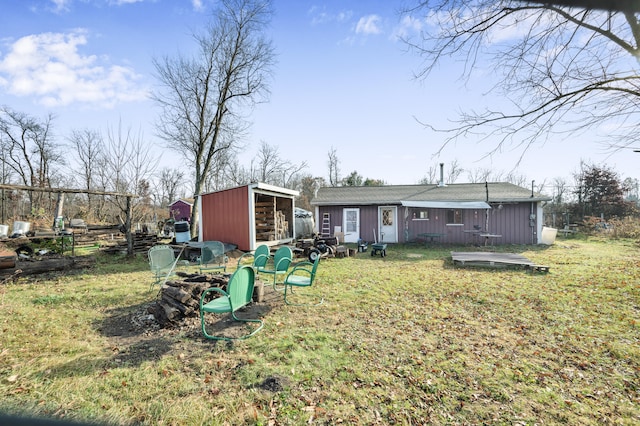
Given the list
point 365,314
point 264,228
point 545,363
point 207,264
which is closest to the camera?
point 545,363

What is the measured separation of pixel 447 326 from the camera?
190 inches

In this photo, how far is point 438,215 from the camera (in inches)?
631

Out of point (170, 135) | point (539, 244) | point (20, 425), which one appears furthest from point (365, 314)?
point (170, 135)

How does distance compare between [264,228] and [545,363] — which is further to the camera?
[264,228]

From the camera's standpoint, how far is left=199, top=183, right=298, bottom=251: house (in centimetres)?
1102

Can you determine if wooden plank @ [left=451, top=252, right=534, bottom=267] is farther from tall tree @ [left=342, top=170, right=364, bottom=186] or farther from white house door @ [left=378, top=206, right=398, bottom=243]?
Answer: tall tree @ [left=342, top=170, right=364, bottom=186]

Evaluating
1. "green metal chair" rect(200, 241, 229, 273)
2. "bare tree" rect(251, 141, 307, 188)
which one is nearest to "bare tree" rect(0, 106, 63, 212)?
"bare tree" rect(251, 141, 307, 188)

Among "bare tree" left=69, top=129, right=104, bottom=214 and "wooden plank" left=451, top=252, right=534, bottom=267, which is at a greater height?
"bare tree" left=69, top=129, right=104, bottom=214

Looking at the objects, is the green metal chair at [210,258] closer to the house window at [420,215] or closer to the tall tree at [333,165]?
the house window at [420,215]

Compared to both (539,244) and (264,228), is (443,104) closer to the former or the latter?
(264,228)

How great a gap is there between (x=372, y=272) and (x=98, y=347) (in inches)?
266

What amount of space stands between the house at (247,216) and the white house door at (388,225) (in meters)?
5.13

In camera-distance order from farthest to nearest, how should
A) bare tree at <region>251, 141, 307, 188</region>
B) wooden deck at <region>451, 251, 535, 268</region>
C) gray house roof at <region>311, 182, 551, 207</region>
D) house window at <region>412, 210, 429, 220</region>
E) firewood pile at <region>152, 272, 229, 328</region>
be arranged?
1. bare tree at <region>251, 141, 307, 188</region>
2. house window at <region>412, 210, 429, 220</region>
3. gray house roof at <region>311, 182, 551, 207</region>
4. wooden deck at <region>451, 251, 535, 268</region>
5. firewood pile at <region>152, 272, 229, 328</region>

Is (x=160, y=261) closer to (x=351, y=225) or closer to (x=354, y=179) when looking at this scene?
(x=351, y=225)
